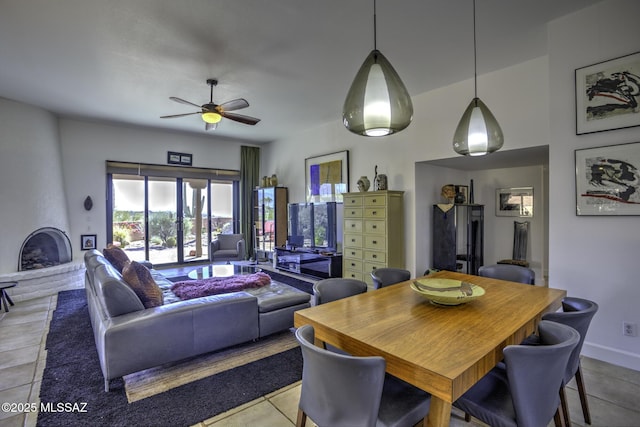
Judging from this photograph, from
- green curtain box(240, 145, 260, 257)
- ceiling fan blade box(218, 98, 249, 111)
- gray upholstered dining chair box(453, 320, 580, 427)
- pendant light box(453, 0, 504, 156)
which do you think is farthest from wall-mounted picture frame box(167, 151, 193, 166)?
gray upholstered dining chair box(453, 320, 580, 427)

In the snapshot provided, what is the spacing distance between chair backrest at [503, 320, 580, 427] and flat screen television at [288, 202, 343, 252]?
442 centimetres

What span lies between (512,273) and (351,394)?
2.30 m

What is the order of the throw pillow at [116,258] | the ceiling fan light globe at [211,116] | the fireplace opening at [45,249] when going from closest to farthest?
the throw pillow at [116,258], the ceiling fan light globe at [211,116], the fireplace opening at [45,249]

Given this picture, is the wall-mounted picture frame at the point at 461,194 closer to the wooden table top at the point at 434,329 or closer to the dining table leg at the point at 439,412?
the wooden table top at the point at 434,329

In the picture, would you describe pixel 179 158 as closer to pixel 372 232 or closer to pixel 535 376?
pixel 372 232

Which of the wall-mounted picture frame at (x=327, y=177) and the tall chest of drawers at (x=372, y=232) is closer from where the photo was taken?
the tall chest of drawers at (x=372, y=232)

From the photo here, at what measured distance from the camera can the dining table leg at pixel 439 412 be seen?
1179 millimetres

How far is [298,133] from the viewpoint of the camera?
695 cm

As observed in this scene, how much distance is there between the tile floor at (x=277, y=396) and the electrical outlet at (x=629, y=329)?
0.28 m

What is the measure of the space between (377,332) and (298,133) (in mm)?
5973

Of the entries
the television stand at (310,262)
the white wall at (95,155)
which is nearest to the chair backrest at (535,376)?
the television stand at (310,262)

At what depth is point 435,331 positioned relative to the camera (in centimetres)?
152

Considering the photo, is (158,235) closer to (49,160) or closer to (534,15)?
(49,160)

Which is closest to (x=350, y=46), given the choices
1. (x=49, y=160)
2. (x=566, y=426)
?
(x=566, y=426)
